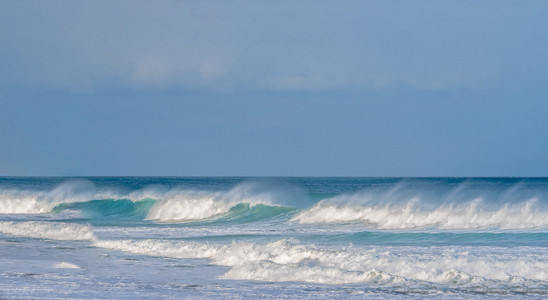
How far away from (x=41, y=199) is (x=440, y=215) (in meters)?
29.9

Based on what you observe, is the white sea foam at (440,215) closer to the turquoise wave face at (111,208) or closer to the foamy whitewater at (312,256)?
the foamy whitewater at (312,256)

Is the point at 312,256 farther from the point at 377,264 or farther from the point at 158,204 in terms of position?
the point at 158,204

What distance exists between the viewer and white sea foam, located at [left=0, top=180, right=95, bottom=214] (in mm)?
45906

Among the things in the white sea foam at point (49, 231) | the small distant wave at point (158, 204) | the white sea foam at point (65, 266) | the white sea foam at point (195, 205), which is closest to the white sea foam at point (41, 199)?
the small distant wave at point (158, 204)

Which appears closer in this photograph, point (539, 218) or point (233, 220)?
point (539, 218)

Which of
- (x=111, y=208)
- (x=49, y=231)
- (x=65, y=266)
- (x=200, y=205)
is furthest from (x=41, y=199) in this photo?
(x=65, y=266)

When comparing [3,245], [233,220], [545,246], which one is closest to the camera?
[545,246]

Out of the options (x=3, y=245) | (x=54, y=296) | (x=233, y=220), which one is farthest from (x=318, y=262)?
(x=233, y=220)

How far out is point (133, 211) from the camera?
40594mm

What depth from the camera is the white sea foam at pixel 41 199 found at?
45.9 m

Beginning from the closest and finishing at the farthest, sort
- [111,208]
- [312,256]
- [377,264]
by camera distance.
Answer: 1. [377,264]
2. [312,256]
3. [111,208]

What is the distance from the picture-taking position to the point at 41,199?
155 feet

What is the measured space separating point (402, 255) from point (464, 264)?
67.5 inches

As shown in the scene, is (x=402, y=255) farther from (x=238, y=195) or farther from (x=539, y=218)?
(x=238, y=195)
